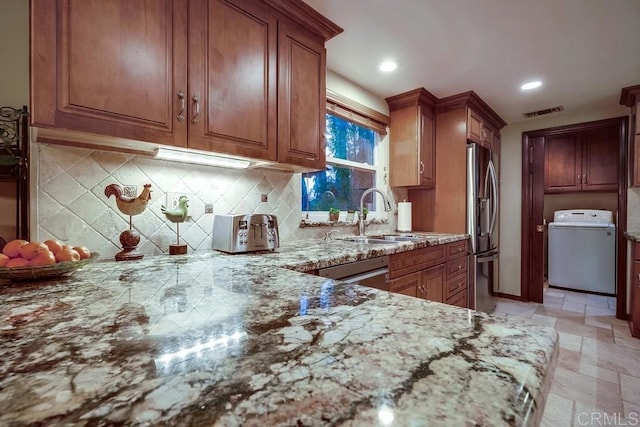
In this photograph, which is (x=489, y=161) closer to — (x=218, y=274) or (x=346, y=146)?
(x=346, y=146)

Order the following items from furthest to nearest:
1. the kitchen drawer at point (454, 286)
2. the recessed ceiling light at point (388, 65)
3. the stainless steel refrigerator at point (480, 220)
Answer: the stainless steel refrigerator at point (480, 220)
the kitchen drawer at point (454, 286)
the recessed ceiling light at point (388, 65)

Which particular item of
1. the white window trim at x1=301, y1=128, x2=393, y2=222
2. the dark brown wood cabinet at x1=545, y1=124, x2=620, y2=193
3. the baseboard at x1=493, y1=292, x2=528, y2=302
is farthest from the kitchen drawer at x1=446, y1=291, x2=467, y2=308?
the dark brown wood cabinet at x1=545, y1=124, x2=620, y2=193

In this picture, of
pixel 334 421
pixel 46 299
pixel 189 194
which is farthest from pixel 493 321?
pixel 189 194

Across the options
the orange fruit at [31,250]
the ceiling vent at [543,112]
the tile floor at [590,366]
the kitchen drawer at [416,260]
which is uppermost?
the ceiling vent at [543,112]

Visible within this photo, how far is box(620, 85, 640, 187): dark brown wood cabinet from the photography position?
2705 mm

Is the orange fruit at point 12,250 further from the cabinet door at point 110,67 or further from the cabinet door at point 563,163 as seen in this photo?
the cabinet door at point 563,163

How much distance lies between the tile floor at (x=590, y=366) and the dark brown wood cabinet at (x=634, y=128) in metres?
1.44

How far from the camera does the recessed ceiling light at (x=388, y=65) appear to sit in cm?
228

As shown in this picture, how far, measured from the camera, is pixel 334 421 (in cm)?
28

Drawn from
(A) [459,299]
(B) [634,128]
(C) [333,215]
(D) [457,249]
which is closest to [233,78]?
(C) [333,215]

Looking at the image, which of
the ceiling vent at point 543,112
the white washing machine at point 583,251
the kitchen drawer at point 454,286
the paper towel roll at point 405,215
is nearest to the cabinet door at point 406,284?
the kitchen drawer at point 454,286

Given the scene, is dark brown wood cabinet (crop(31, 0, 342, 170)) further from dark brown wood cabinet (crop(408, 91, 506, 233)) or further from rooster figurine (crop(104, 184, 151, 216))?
dark brown wood cabinet (crop(408, 91, 506, 233))

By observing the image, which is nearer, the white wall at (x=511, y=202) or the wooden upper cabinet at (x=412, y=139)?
the wooden upper cabinet at (x=412, y=139)

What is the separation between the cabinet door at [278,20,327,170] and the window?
19.9 inches
